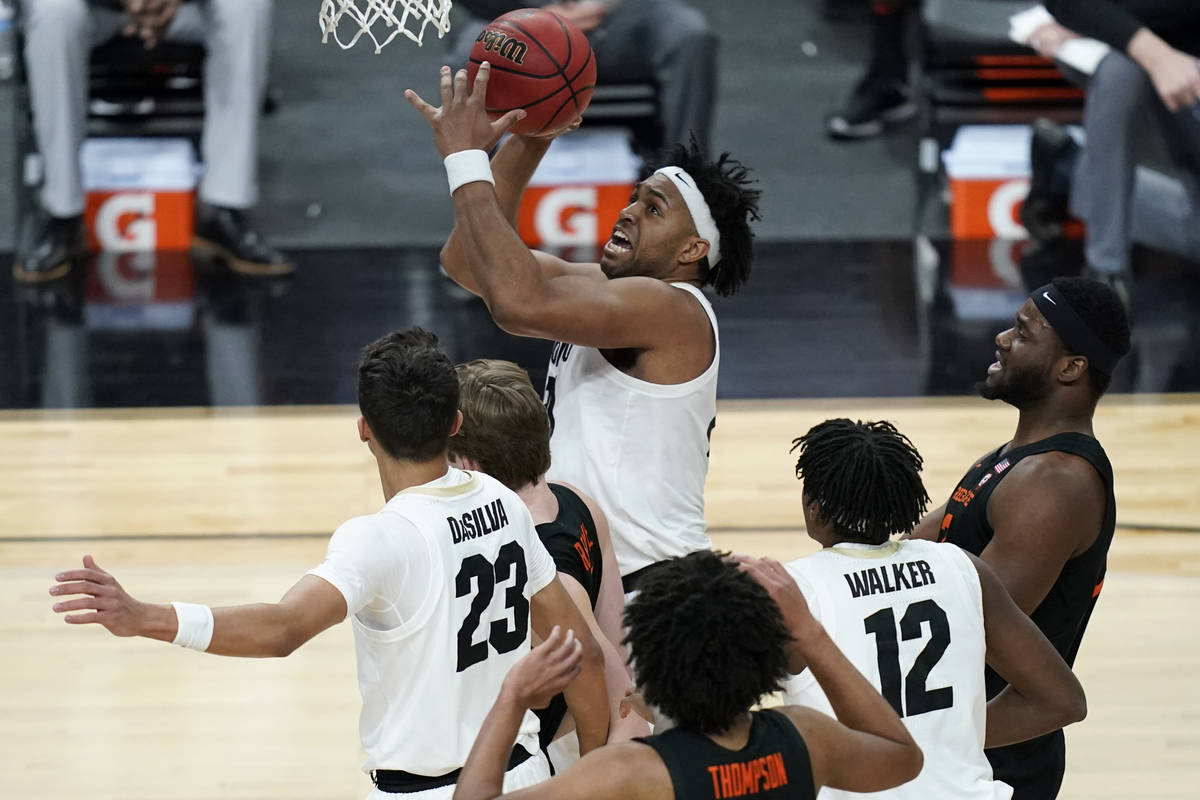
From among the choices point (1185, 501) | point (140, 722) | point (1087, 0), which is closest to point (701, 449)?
point (140, 722)

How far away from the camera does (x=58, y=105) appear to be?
30.3 ft

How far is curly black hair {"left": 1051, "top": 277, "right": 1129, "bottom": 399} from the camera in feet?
11.0

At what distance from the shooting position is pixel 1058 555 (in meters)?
3.14

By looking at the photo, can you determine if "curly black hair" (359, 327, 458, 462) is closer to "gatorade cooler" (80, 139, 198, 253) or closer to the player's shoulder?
the player's shoulder

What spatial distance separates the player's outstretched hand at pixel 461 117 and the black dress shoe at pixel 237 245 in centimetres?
609

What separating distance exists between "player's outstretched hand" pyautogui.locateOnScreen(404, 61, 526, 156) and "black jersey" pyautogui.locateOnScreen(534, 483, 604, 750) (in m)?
0.74

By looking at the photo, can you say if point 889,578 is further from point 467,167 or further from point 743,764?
point 467,167

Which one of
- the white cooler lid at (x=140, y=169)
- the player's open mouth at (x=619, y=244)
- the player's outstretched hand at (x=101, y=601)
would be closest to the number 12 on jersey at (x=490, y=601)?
the player's outstretched hand at (x=101, y=601)

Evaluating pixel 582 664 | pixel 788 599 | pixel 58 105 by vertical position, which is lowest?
pixel 58 105

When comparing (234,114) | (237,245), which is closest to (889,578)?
(237,245)

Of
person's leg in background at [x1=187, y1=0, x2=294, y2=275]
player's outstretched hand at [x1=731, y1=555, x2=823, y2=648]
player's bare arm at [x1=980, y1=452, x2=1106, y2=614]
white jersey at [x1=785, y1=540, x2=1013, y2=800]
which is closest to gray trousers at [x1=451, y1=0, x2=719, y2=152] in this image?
person's leg in background at [x1=187, y1=0, x2=294, y2=275]

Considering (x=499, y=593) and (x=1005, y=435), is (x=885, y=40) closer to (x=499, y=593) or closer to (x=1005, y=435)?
(x=1005, y=435)

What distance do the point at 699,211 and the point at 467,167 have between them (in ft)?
2.12

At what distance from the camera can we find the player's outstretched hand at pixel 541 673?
7.84 ft
